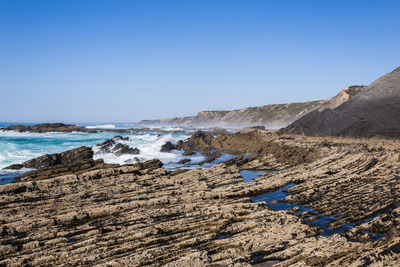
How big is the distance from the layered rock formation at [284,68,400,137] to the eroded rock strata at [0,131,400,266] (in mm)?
17168

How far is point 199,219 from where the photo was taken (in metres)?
8.53

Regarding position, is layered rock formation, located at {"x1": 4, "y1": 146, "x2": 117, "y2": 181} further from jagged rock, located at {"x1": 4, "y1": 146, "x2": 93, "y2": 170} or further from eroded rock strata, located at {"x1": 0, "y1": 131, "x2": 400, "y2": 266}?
eroded rock strata, located at {"x1": 0, "y1": 131, "x2": 400, "y2": 266}

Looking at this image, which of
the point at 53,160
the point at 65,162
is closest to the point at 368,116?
the point at 65,162

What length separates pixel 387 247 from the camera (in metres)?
6.16

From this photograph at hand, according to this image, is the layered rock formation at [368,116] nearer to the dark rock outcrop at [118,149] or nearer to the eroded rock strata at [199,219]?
the eroded rock strata at [199,219]

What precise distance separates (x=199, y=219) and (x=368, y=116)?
102ft

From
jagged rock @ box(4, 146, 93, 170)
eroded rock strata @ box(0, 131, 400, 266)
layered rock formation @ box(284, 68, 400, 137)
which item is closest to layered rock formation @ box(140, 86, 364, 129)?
layered rock formation @ box(284, 68, 400, 137)

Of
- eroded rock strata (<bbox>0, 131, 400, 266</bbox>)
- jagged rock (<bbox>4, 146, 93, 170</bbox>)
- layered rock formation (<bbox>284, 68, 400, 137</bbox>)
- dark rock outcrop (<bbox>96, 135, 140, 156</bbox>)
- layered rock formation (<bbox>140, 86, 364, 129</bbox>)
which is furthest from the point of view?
layered rock formation (<bbox>140, 86, 364, 129</bbox>)

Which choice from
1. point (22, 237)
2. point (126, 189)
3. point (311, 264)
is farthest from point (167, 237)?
point (126, 189)

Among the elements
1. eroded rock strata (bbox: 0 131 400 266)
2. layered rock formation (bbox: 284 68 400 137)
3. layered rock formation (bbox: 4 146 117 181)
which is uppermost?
layered rock formation (bbox: 284 68 400 137)

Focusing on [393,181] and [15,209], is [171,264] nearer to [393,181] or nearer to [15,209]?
[15,209]

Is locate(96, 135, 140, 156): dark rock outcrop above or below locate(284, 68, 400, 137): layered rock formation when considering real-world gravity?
below

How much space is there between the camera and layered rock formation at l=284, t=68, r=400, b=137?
29.1 m

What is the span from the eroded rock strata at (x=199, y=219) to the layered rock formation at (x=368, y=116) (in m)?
A: 17.2
